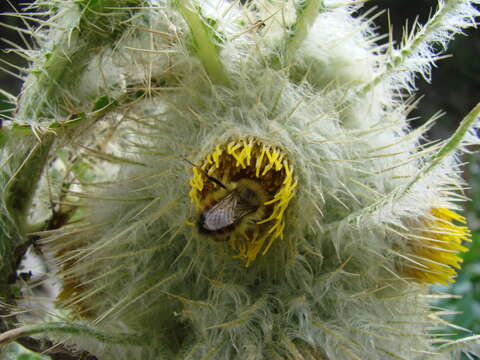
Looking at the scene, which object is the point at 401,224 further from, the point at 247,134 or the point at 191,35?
the point at 191,35

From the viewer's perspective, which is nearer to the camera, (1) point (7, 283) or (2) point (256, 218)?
(2) point (256, 218)

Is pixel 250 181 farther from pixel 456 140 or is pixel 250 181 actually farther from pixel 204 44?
pixel 456 140

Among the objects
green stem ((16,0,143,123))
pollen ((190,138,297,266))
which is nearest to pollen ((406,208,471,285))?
pollen ((190,138,297,266))

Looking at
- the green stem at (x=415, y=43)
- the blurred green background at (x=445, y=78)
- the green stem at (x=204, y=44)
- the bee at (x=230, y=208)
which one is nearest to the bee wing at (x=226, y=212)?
the bee at (x=230, y=208)

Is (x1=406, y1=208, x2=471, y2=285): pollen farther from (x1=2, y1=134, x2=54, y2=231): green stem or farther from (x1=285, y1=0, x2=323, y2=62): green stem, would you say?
(x1=2, y1=134, x2=54, y2=231): green stem

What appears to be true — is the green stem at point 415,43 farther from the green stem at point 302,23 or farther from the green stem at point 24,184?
the green stem at point 24,184

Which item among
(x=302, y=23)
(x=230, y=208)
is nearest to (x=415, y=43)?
(x=302, y=23)

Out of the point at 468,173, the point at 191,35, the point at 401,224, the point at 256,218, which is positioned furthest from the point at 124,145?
the point at 468,173
